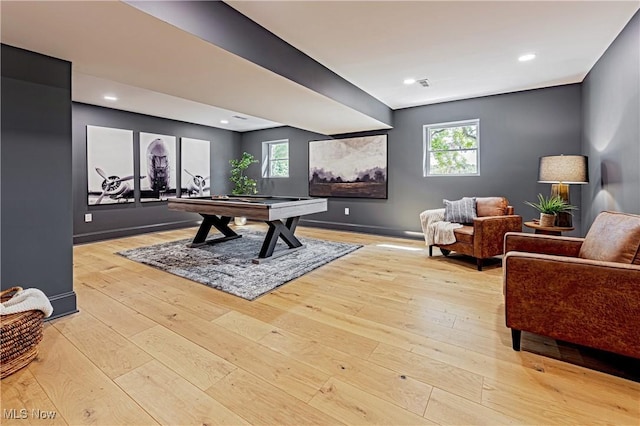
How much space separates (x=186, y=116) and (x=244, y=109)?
2.48 metres

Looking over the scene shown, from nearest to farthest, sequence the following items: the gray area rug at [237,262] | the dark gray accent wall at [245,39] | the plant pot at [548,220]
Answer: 1. the dark gray accent wall at [245,39]
2. the gray area rug at [237,262]
3. the plant pot at [548,220]

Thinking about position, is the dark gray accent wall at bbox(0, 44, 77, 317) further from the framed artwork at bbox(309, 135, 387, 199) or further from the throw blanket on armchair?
the framed artwork at bbox(309, 135, 387, 199)

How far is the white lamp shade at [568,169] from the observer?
3.06m

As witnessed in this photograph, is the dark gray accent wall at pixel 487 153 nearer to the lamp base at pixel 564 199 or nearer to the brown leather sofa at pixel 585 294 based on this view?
the lamp base at pixel 564 199

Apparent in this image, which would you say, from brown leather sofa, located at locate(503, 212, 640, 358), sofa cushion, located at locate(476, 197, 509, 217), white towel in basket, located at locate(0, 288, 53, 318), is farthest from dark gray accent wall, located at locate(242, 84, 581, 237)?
white towel in basket, located at locate(0, 288, 53, 318)

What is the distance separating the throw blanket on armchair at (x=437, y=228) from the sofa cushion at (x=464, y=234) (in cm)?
5

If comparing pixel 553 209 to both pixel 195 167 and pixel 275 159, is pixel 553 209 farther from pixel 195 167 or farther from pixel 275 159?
A: pixel 195 167

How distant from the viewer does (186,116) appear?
5.81m

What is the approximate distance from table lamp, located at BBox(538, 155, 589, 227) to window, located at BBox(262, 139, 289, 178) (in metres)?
4.93

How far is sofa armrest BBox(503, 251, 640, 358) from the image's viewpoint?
1466 millimetres

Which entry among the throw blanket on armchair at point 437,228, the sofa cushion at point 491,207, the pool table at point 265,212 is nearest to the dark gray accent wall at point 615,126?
the sofa cushion at point 491,207

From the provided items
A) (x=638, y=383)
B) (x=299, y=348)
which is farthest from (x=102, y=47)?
(x=638, y=383)

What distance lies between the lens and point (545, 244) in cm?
224

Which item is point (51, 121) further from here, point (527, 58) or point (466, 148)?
point (466, 148)
